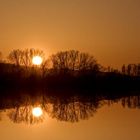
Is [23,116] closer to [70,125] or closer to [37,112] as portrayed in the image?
[37,112]

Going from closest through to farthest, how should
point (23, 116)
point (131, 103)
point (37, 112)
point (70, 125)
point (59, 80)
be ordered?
point (70, 125) → point (23, 116) → point (37, 112) → point (131, 103) → point (59, 80)

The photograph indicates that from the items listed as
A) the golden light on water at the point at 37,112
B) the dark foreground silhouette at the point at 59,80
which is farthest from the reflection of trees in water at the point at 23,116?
the dark foreground silhouette at the point at 59,80

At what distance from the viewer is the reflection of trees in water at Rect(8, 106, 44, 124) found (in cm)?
2187

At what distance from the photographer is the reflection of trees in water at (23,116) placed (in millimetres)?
21872

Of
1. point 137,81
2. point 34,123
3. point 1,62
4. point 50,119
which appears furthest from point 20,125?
point 137,81

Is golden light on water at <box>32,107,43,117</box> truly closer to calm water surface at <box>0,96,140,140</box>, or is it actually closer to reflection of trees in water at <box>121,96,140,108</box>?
calm water surface at <box>0,96,140,140</box>

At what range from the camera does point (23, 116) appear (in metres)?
23.7

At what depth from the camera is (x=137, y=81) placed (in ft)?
280

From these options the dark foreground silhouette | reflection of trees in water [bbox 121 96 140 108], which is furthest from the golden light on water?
the dark foreground silhouette

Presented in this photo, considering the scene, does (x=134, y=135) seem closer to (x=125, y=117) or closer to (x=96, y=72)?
(x=125, y=117)

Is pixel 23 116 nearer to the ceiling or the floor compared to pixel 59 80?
nearer to the floor

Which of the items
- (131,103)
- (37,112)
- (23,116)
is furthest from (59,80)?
(23,116)

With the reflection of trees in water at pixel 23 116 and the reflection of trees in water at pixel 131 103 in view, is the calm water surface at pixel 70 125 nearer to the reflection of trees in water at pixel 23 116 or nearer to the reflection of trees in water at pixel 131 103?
the reflection of trees in water at pixel 23 116

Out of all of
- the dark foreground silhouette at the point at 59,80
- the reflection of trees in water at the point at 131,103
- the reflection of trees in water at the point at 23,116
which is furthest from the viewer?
the dark foreground silhouette at the point at 59,80
